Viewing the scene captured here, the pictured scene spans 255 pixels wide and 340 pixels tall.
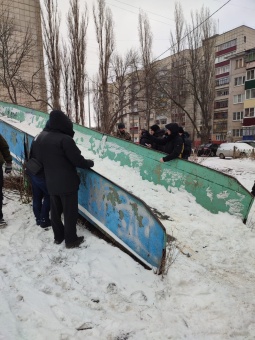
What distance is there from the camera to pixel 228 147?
19.2 metres

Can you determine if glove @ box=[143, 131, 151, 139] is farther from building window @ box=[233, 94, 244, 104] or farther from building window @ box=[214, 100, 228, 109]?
building window @ box=[214, 100, 228, 109]

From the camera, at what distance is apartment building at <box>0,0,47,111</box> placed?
50.5ft

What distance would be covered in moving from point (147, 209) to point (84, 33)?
48.6 ft

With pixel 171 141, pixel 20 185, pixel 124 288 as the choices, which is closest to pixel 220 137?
pixel 171 141

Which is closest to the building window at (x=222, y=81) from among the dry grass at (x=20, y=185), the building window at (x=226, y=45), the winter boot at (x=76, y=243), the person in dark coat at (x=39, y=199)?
the building window at (x=226, y=45)

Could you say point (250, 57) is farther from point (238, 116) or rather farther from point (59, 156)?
point (59, 156)

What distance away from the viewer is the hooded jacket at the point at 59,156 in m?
2.89

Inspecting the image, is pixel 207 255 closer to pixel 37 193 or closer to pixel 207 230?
pixel 207 230

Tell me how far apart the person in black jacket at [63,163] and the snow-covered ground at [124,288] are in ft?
1.37

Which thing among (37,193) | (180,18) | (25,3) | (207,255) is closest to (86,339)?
(207,255)

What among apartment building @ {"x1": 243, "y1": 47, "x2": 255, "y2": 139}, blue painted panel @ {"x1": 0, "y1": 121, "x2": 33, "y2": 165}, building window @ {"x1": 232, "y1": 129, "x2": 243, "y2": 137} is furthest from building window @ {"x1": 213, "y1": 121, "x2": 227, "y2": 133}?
blue painted panel @ {"x1": 0, "y1": 121, "x2": 33, "y2": 165}

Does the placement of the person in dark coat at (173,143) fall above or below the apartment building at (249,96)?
below

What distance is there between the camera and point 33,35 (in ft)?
52.4

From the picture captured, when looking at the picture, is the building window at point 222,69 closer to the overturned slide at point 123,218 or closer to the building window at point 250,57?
the building window at point 250,57
